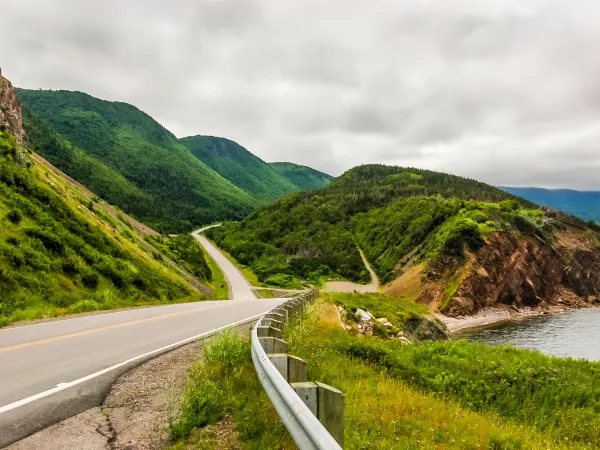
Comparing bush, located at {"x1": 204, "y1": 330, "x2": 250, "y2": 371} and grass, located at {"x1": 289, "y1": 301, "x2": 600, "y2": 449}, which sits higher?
bush, located at {"x1": 204, "y1": 330, "x2": 250, "y2": 371}

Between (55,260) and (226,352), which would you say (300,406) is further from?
(55,260)

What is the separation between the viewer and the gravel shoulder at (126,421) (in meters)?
4.81

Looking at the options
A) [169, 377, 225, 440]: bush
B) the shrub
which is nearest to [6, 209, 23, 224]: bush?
the shrub

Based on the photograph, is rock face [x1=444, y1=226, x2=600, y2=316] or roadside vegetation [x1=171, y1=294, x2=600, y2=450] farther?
rock face [x1=444, y1=226, x2=600, y2=316]

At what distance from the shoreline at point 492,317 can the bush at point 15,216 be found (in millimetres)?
46995

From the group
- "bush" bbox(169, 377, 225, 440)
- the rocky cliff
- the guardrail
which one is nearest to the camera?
the guardrail

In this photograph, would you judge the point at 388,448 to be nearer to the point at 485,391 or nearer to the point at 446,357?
the point at 485,391

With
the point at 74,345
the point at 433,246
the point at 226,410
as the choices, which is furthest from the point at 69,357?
the point at 433,246

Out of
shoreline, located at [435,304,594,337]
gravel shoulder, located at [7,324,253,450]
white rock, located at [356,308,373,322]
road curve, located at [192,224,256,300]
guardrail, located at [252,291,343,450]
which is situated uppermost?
guardrail, located at [252,291,343,450]

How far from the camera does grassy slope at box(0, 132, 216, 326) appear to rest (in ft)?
64.5

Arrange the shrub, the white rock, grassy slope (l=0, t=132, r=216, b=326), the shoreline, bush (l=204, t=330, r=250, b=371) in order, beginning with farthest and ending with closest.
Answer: the shoreline, the white rock, the shrub, grassy slope (l=0, t=132, r=216, b=326), bush (l=204, t=330, r=250, b=371)

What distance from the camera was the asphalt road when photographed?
750 centimetres

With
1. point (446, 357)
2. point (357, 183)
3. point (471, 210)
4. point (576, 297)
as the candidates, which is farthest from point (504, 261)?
point (357, 183)

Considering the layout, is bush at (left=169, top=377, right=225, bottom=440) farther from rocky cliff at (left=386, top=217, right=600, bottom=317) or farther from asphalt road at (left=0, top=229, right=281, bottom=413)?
rocky cliff at (left=386, top=217, right=600, bottom=317)
